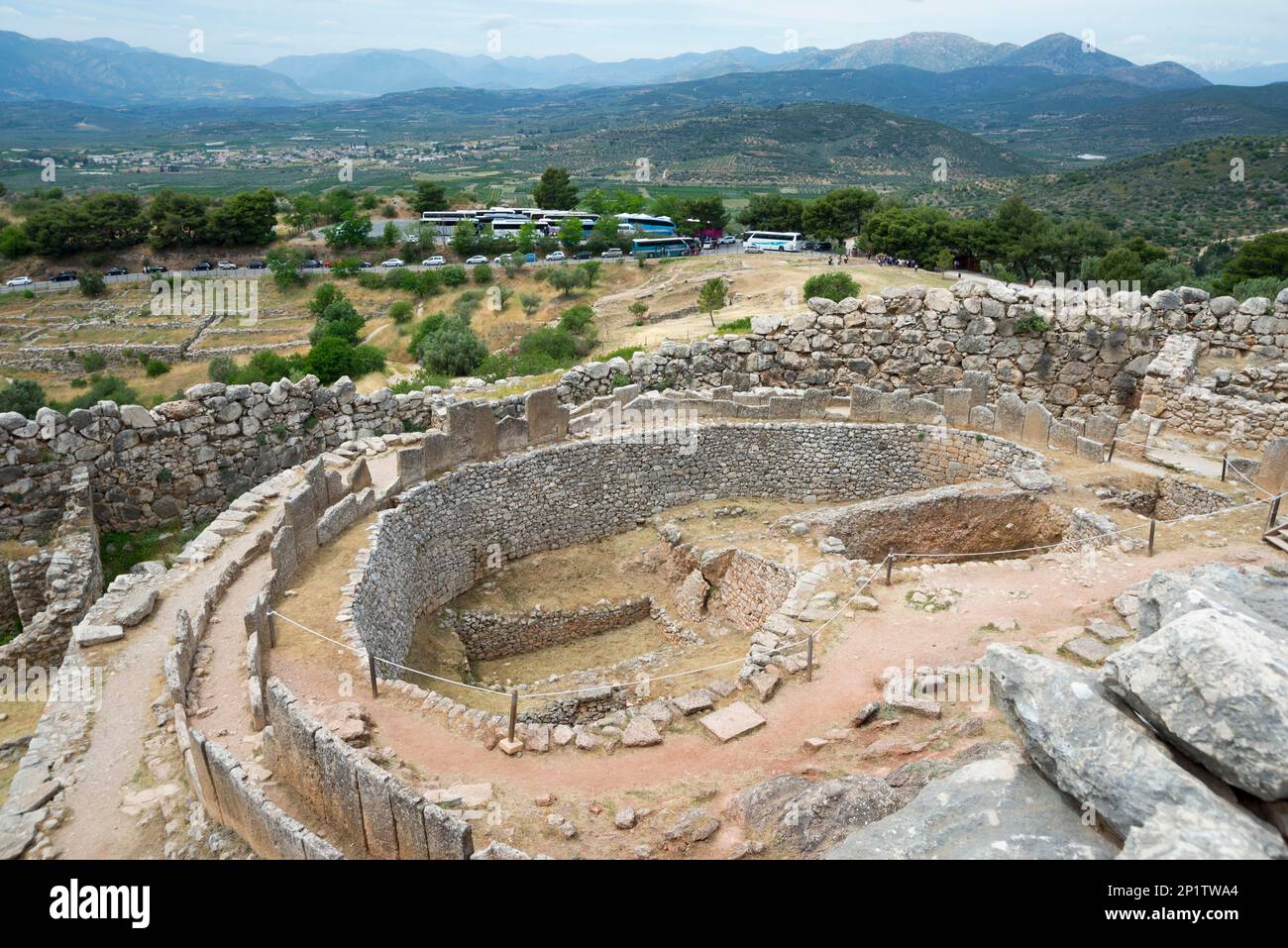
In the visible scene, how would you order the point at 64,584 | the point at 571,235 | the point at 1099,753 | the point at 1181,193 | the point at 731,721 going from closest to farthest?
the point at 1099,753
the point at 731,721
the point at 64,584
the point at 571,235
the point at 1181,193

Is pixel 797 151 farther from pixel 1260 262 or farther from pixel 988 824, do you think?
pixel 988 824

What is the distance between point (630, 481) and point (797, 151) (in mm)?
125172

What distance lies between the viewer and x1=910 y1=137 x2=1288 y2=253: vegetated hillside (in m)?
59.9

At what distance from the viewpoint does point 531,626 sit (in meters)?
14.8

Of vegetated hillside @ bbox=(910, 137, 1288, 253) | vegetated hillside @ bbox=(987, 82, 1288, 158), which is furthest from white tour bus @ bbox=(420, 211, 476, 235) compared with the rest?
vegetated hillside @ bbox=(987, 82, 1288, 158)

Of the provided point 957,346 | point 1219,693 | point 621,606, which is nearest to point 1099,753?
point 1219,693

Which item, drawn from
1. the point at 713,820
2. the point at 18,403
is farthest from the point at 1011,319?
the point at 18,403

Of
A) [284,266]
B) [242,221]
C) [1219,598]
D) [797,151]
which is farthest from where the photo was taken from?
[797,151]

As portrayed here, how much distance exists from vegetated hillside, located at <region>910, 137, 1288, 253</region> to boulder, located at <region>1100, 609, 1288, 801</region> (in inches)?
2336

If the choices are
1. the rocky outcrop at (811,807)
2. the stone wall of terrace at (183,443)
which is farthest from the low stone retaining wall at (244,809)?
the stone wall of terrace at (183,443)

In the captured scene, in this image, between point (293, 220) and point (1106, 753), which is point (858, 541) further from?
point (293, 220)

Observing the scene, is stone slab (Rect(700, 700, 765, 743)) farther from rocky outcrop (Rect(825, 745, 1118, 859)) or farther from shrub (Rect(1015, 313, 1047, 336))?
shrub (Rect(1015, 313, 1047, 336))

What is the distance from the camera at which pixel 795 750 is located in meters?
8.53
